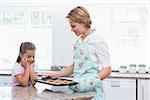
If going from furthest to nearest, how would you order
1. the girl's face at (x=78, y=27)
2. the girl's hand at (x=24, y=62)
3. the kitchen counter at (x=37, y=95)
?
the girl's hand at (x=24, y=62)
the girl's face at (x=78, y=27)
the kitchen counter at (x=37, y=95)

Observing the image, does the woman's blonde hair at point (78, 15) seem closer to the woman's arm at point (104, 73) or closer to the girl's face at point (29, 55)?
the woman's arm at point (104, 73)

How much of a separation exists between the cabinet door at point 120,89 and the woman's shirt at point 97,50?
180 cm

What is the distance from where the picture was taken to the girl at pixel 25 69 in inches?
85.6

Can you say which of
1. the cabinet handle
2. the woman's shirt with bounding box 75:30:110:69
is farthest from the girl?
the cabinet handle

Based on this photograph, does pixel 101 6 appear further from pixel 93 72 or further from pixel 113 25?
pixel 93 72

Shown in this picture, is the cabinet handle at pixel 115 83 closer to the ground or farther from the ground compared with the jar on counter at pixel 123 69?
closer to the ground

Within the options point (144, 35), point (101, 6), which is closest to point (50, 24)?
point (101, 6)

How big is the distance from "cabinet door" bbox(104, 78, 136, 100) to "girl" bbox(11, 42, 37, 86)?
1.50 meters

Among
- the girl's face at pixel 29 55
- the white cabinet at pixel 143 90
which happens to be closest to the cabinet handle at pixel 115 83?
the white cabinet at pixel 143 90

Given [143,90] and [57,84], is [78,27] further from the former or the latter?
[143,90]

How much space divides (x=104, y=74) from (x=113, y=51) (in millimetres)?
2414

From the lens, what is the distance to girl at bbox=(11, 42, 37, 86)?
217 centimetres

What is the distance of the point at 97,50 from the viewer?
1.92 metres

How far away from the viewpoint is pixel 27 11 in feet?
14.5
